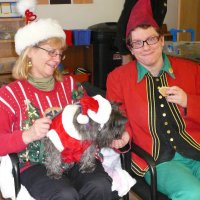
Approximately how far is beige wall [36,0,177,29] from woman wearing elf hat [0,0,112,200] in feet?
9.21

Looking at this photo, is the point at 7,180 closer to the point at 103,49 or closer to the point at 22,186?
the point at 22,186

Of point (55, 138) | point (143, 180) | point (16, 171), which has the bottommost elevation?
point (143, 180)

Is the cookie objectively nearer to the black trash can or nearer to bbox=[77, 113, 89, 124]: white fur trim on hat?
bbox=[77, 113, 89, 124]: white fur trim on hat

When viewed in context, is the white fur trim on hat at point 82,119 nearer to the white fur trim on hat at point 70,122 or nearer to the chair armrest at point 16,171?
the white fur trim on hat at point 70,122

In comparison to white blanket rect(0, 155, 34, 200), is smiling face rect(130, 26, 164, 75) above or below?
above

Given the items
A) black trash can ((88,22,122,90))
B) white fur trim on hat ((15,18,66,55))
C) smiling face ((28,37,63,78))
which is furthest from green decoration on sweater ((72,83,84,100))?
black trash can ((88,22,122,90))

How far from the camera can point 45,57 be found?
5.45ft

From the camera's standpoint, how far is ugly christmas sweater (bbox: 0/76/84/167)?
1.49 meters

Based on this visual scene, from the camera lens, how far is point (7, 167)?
5.08 ft

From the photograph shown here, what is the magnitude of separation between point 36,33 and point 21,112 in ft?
1.43

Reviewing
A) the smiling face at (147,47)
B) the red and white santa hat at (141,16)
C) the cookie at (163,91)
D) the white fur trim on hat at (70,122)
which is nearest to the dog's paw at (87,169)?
the white fur trim on hat at (70,122)

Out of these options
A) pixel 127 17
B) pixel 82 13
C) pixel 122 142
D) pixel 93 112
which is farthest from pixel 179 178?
pixel 82 13

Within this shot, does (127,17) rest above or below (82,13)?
below

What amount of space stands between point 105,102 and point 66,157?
0.35 meters
